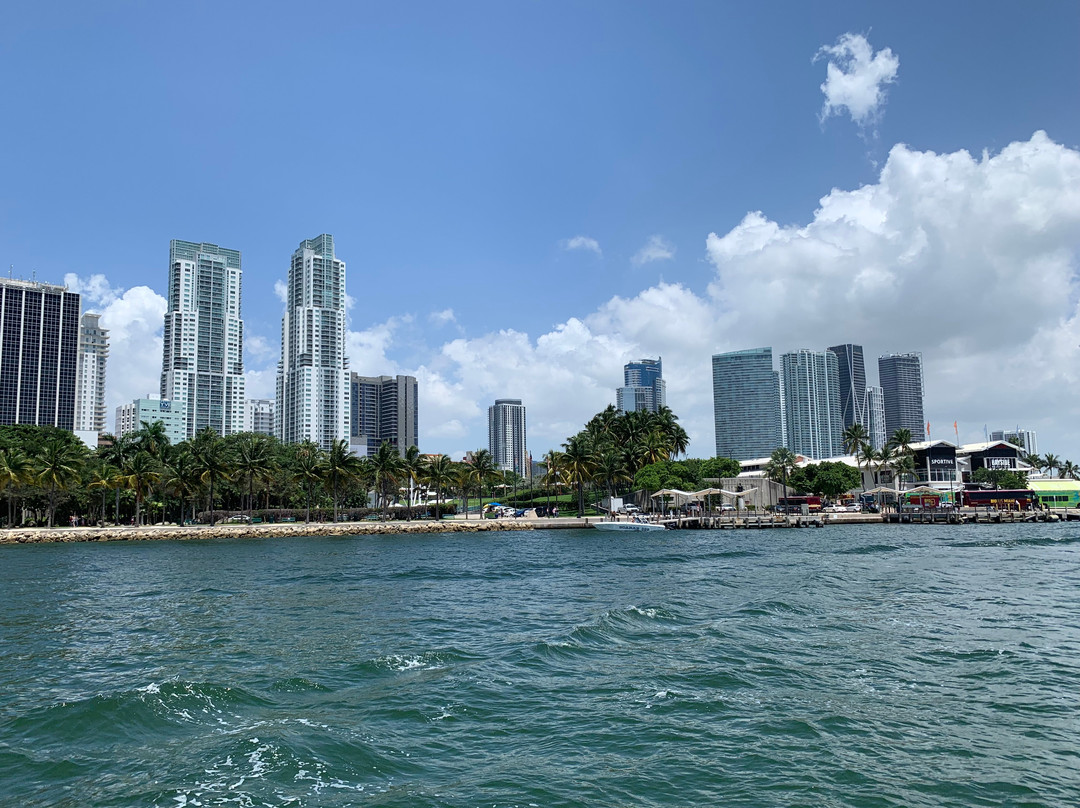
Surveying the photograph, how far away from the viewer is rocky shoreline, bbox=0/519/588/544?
7325 centimetres

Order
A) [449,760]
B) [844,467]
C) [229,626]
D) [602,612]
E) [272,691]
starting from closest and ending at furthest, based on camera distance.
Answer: [449,760]
[272,691]
[229,626]
[602,612]
[844,467]

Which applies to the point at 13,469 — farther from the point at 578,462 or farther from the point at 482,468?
the point at 578,462

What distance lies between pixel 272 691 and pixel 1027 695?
1594 centimetres

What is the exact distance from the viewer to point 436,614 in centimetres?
2602

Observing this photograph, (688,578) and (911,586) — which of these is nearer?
(911,586)

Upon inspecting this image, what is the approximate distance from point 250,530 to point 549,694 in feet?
243

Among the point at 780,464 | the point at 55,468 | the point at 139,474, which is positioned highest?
the point at 55,468

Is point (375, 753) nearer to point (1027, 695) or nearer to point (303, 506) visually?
point (1027, 695)

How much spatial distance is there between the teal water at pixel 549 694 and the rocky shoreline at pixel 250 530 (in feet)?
153

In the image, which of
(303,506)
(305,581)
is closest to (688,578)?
(305,581)

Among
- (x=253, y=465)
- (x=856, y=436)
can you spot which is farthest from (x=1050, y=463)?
(x=253, y=465)

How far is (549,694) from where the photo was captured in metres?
15.5

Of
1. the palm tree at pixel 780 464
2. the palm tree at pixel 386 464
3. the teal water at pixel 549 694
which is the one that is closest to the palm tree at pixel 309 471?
the palm tree at pixel 386 464

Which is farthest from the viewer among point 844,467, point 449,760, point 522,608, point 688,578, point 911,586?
point 844,467
